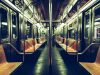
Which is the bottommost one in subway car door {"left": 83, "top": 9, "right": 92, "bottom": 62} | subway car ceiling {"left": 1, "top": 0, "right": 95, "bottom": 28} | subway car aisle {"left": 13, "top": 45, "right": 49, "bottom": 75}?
subway car aisle {"left": 13, "top": 45, "right": 49, "bottom": 75}

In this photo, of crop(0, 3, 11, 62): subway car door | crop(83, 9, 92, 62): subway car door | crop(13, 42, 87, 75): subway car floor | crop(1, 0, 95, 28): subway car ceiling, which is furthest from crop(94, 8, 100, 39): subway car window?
crop(0, 3, 11, 62): subway car door

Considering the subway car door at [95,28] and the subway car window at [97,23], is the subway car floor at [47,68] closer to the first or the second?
the subway car door at [95,28]

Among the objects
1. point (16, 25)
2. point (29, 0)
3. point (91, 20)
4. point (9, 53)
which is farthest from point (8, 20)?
point (91, 20)

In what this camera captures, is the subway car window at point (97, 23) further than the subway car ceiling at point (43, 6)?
No

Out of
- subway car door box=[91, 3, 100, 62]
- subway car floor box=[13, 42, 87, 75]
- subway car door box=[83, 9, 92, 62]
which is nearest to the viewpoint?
subway car floor box=[13, 42, 87, 75]

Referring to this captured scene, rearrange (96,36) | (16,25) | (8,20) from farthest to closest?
(16,25)
(8,20)
(96,36)

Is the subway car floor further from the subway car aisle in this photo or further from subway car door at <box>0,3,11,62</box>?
subway car door at <box>0,3,11,62</box>

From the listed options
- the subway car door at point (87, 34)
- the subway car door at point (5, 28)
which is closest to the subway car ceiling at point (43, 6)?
the subway car door at point (5, 28)

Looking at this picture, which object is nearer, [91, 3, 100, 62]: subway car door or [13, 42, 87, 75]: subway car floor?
[13, 42, 87, 75]: subway car floor

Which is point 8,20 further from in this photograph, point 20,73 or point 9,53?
point 20,73

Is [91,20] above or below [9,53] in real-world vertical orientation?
above

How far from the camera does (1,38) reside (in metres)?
2.61

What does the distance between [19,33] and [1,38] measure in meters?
1.48

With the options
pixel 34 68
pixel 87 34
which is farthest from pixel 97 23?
pixel 34 68
